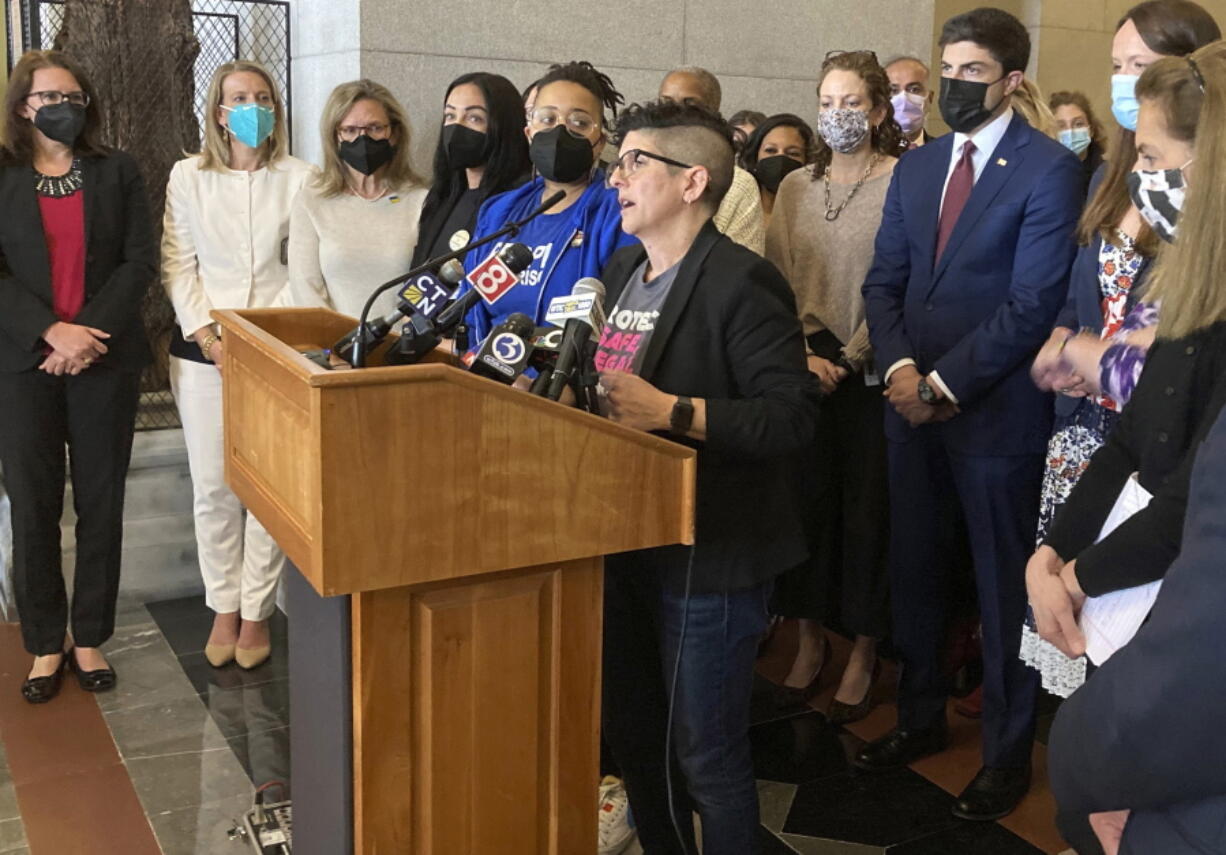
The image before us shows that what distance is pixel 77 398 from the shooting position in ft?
11.8

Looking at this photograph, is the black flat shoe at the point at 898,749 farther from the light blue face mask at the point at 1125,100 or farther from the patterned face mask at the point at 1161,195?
the patterned face mask at the point at 1161,195

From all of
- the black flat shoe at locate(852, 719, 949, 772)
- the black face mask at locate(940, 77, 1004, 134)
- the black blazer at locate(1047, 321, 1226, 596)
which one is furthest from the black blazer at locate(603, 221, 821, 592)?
the black flat shoe at locate(852, 719, 949, 772)

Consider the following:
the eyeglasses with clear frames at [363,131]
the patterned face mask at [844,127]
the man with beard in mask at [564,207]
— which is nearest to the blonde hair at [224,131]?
the eyeglasses with clear frames at [363,131]

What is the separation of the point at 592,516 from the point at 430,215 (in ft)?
6.38

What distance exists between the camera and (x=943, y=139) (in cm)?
310

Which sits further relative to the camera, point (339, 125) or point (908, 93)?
point (908, 93)

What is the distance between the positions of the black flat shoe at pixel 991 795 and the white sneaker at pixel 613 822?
2.71 ft

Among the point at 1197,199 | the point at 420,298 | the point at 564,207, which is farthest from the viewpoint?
the point at 564,207

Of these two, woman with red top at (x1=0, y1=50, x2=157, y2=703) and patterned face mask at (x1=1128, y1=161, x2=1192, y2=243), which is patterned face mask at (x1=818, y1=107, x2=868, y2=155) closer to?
patterned face mask at (x1=1128, y1=161, x2=1192, y2=243)

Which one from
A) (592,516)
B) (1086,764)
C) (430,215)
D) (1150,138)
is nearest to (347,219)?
(430,215)

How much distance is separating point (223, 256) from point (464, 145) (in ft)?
3.08

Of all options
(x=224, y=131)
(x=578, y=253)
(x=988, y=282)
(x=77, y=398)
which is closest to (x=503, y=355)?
(x=578, y=253)

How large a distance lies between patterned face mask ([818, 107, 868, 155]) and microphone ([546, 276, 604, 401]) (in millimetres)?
1559

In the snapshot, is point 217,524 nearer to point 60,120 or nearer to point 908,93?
point 60,120
